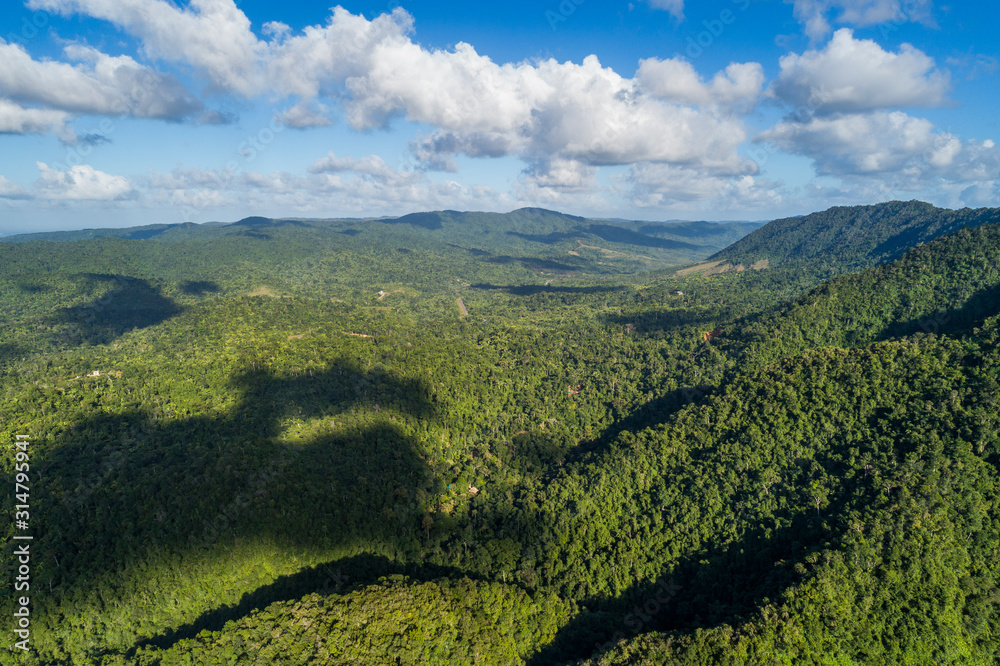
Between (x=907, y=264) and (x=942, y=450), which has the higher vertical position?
(x=907, y=264)

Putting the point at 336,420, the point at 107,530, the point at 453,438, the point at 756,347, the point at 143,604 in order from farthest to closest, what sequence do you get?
the point at 756,347
the point at 453,438
the point at 336,420
the point at 107,530
the point at 143,604

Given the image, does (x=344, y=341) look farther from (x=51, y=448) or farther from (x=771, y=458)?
(x=771, y=458)

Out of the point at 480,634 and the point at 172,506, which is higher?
the point at 172,506

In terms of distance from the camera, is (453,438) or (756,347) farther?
(756,347)

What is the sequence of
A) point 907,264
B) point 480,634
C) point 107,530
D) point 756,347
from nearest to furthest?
point 480,634 → point 107,530 → point 756,347 → point 907,264

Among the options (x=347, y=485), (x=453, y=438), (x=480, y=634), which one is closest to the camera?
(x=480, y=634)

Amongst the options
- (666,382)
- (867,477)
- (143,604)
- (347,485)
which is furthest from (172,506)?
(666,382)

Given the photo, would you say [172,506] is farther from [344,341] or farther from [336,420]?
[344,341]

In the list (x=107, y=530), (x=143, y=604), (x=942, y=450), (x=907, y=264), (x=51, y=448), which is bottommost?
(x=143, y=604)

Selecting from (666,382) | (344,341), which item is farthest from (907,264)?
(344,341)
